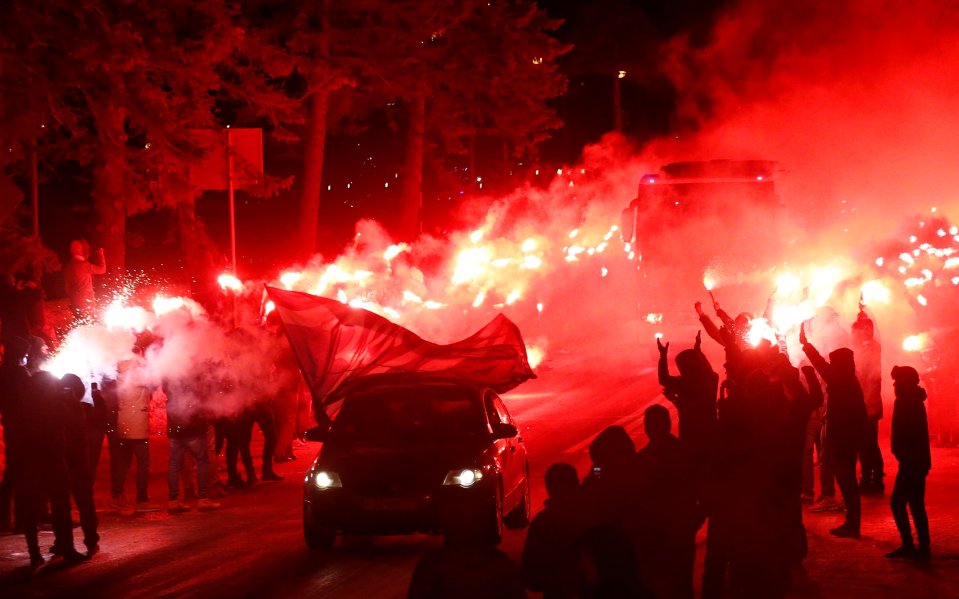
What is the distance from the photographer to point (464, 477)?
35.8ft

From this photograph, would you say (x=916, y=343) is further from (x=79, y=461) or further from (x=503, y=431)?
(x=79, y=461)

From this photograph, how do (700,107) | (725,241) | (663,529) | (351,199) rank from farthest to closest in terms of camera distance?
1. (351,199)
2. (700,107)
3. (725,241)
4. (663,529)

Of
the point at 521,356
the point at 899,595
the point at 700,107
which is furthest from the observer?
the point at 700,107

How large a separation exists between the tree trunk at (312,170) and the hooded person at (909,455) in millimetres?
18594

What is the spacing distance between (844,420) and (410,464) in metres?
4.06

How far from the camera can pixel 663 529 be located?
6.89 meters

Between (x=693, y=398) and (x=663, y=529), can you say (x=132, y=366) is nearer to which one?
(x=693, y=398)

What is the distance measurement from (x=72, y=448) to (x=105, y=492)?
4.40m

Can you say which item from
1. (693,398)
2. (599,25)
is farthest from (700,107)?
(693,398)

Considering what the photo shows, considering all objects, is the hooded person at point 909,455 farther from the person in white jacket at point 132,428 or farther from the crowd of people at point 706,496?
the person in white jacket at point 132,428

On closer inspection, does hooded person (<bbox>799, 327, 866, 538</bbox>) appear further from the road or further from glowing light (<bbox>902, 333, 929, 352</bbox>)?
glowing light (<bbox>902, 333, 929, 352</bbox>)

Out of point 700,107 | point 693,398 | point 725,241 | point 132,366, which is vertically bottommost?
point 693,398

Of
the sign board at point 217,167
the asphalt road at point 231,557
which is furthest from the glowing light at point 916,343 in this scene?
the sign board at point 217,167

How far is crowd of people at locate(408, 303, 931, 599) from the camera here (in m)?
5.29
